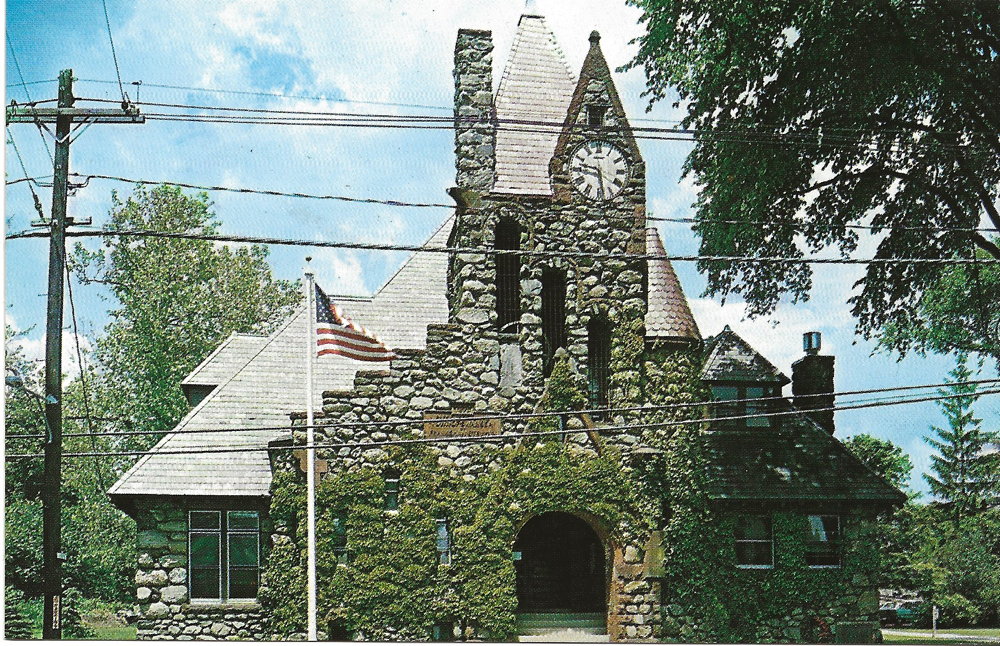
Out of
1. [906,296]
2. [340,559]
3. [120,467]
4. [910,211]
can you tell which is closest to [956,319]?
[906,296]

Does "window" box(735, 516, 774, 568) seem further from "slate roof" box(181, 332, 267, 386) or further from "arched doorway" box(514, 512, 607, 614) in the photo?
"slate roof" box(181, 332, 267, 386)

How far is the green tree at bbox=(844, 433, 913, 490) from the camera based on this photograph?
15.8 meters

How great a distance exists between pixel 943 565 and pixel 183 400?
1130 centimetres

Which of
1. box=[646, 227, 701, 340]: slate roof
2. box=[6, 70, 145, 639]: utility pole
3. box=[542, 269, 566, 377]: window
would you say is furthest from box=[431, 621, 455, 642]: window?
box=[646, 227, 701, 340]: slate roof

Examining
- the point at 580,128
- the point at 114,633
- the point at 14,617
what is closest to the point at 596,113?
the point at 580,128

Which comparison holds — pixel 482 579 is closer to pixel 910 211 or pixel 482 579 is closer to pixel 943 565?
pixel 943 565

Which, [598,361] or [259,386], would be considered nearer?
[598,361]

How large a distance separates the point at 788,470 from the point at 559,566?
11.2 feet

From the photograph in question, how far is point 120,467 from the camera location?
17.1 meters

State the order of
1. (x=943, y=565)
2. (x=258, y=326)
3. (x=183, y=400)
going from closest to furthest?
(x=943, y=565)
(x=183, y=400)
(x=258, y=326)

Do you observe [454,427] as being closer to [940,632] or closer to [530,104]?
[530,104]

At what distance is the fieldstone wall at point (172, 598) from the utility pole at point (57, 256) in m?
2.16

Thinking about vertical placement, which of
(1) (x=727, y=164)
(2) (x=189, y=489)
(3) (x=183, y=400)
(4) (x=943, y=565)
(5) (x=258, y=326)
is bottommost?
(4) (x=943, y=565)

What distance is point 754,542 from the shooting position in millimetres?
15484
